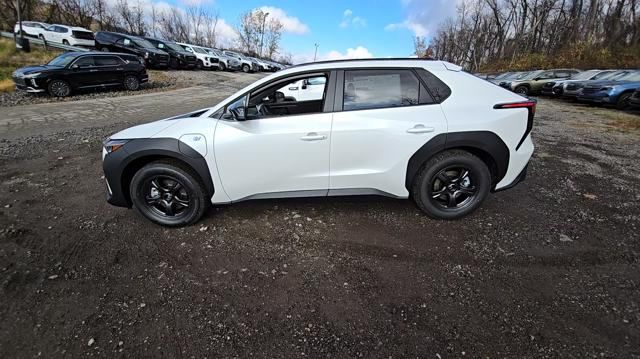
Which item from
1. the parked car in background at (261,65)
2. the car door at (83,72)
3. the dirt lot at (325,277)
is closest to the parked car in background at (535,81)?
the dirt lot at (325,277)

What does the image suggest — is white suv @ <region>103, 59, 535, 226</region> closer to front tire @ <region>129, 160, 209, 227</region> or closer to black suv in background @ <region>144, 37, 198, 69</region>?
front tire @ <region>129, 160, 209, 227</region>

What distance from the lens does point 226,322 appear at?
212 cm

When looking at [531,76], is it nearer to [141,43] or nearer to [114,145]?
[114,145]

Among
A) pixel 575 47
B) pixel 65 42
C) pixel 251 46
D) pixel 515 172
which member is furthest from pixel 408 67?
pixel 251 46

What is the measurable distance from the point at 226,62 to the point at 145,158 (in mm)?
26402

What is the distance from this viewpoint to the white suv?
116 inches

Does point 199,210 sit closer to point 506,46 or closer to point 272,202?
point 272,202

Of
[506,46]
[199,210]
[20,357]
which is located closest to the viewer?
[20,357]

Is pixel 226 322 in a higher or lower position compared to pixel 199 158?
lower

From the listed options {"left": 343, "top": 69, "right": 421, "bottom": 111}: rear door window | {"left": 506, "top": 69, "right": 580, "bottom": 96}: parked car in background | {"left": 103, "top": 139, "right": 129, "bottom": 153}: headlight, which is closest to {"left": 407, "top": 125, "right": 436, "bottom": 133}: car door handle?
{"left": 343, "top": 69, "right": 421, "bottom": 111}: rear door window

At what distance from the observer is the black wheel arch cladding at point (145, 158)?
2.96 m

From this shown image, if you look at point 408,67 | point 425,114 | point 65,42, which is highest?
point 65,42

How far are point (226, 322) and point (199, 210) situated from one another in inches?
56.0

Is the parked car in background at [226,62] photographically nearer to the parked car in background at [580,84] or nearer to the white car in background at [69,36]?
the white car in background at [69,36]
